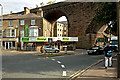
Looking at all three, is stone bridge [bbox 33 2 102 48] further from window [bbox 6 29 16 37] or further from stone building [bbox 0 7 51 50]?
window [bbox 6 29 16 37]

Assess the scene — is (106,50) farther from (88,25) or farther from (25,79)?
(88,25)

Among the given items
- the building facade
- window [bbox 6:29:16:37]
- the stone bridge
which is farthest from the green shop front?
the stone bridge

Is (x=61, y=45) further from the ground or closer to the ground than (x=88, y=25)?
closer to the ground

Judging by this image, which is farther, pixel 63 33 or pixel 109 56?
pixel 63 33

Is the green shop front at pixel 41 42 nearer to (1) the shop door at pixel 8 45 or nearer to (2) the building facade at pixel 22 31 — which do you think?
(2) the building facade at pixel 22 31

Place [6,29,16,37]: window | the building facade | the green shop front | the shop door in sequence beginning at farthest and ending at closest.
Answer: [6,29,16,37]: window
the shop door
the building facade
the green shop front

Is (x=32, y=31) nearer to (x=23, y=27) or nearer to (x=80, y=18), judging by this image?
(x=23, y=27)

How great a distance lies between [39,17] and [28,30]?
15.8 feet

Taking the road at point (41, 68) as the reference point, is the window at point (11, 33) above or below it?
above

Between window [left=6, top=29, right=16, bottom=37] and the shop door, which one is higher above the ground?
window [left=6, top=29, right=16, bottom=37]

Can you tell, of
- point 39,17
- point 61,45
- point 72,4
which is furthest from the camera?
point 72,4

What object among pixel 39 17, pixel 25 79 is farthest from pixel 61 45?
pixel 25 79

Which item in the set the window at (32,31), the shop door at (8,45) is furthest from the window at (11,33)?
the window at (32,31)

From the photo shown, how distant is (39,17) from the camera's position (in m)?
40.4
